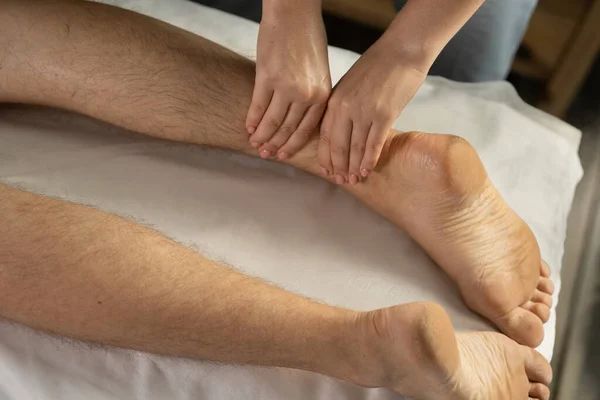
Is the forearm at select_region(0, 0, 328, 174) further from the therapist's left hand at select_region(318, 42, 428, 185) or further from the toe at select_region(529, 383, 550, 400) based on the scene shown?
the toe at select_region(529, 383, 550, 400)

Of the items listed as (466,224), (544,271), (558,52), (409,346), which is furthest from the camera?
(558,52)

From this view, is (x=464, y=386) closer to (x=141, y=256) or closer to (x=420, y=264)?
(x=420, y=264)

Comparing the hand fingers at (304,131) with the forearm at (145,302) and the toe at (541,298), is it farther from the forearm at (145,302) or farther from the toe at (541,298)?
the toe at (541,298)

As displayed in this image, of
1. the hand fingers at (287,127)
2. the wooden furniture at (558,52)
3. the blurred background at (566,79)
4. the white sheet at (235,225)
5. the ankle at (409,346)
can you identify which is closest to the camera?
the ankle at (409,346)

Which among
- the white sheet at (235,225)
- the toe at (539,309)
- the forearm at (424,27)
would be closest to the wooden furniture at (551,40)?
the white sheet at (235,225)

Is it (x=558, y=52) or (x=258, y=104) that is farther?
(x=558, y=52)

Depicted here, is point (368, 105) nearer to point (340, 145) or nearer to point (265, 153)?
point (340, 145)

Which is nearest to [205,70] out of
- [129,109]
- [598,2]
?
[129,109]

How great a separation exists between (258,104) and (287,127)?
0.18 ft

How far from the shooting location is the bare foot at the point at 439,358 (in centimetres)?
68

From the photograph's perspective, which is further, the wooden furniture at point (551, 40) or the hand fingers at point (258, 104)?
the wooden furniture at point (551, 40)

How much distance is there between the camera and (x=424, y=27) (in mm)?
864

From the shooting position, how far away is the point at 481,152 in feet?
3.53

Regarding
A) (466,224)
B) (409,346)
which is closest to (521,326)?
(466,224)
